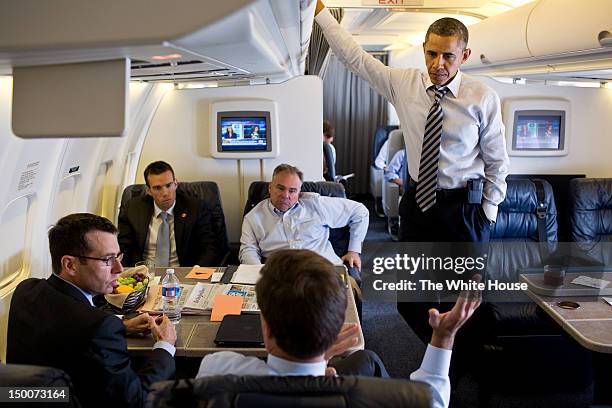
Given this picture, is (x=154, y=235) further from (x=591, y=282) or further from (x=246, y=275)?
(x=591, y=282)

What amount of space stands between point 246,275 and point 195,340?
769 millimetres

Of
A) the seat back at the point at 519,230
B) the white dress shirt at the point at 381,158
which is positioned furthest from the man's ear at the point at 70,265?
the white dress shirt at the point at 381,158

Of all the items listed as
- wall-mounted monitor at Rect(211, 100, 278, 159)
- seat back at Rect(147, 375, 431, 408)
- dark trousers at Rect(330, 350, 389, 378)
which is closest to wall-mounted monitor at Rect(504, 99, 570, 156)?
wall-mounted monitor at Rect(211, 100, 278, 159)

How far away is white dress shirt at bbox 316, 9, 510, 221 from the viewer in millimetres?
2750

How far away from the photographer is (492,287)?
12.8ft

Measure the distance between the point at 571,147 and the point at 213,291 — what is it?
3.96 meters

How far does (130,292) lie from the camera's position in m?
2.59

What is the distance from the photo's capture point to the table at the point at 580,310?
7.88 ft

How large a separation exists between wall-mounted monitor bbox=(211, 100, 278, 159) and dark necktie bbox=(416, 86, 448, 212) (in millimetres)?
1974

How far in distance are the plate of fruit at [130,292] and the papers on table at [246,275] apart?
506mm

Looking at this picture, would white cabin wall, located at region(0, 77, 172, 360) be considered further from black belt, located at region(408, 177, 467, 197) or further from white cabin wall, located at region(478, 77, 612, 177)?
white cabin wall, located at region(478, 77, 612, 177)

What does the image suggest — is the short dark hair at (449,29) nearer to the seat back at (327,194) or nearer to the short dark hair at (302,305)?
the short dark hair at (302,305)

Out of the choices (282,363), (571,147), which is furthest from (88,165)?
(571,147)

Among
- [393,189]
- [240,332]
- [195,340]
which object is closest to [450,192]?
[240,332]
